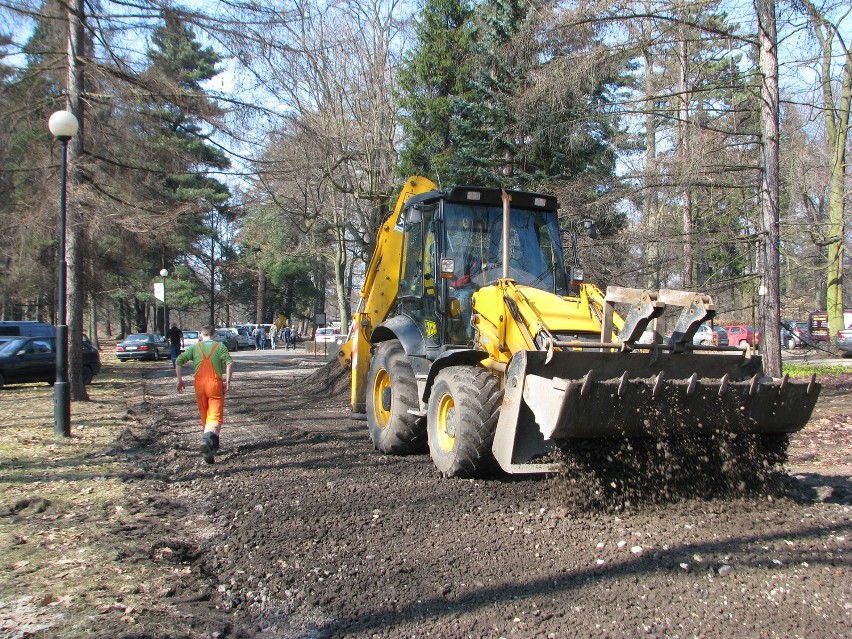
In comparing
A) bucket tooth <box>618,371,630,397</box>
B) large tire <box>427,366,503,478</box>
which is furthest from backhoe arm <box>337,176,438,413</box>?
bucket tooth <box>618,371,630,397</box>

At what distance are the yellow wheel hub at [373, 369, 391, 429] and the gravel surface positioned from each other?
828 mm

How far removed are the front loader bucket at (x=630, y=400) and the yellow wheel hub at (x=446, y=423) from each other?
36.9 inches

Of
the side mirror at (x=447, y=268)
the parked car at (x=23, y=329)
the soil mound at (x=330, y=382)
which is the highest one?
the side mirror at (x=447, y=268)

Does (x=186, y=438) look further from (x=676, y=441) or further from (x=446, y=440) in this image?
(x=676, y=441)

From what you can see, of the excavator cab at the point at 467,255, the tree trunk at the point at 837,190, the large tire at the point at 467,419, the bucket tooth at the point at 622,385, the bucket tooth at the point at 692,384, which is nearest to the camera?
the bucket tooth at the point at 622,385

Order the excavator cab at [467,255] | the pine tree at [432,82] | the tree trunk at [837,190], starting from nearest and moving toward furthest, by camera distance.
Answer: the excavator cab at [467,255]
the pine tree at [432,82]
the tree trunk at [837,190]

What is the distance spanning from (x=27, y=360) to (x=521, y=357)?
16.4 m

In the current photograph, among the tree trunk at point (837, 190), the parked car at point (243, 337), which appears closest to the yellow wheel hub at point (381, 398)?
the tree trunk at point (837, 190)

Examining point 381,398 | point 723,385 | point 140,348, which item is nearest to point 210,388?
point 381,398

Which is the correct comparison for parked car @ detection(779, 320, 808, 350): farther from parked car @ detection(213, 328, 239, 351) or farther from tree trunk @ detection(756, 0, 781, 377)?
parked car @ detection(213, 328, 239, 351)

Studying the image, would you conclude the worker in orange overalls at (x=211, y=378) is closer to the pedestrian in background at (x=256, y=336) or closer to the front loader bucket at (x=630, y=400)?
the front loader bucket at (x=630, y=400)

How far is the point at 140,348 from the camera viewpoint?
33.1m

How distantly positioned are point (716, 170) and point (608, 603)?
33.2ft

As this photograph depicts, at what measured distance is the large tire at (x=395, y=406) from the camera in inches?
332
